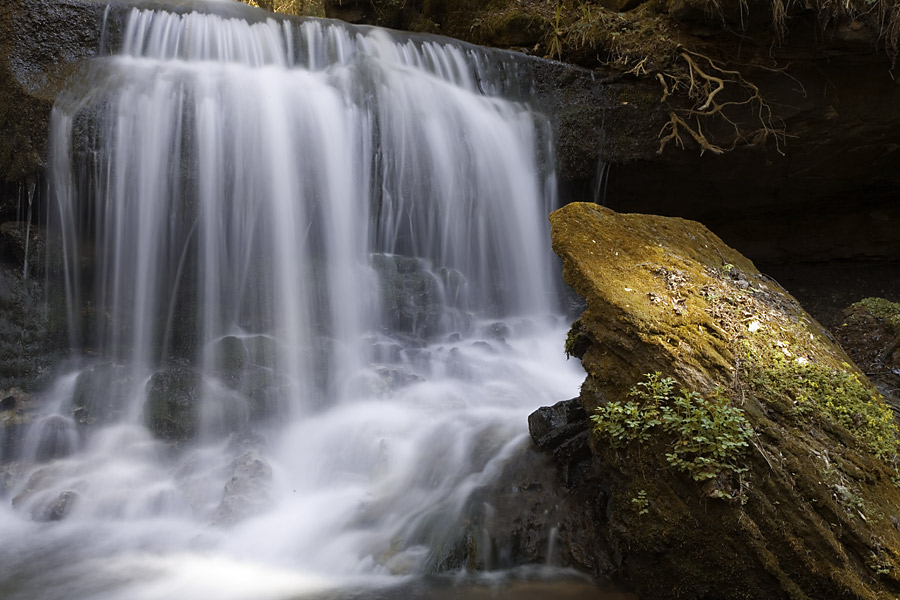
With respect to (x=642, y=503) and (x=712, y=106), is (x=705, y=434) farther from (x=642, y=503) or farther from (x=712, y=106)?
(x=712, y=106)

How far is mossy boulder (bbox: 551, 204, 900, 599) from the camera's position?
9.30ft

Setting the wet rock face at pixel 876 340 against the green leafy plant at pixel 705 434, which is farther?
the wet rock face at pixel 876 340

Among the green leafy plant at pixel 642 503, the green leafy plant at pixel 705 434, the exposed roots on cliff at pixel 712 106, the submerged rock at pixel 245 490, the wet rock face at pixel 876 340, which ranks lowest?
the green leafy plant at pixel 642 503

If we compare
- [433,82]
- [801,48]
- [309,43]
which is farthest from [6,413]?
[801,48]

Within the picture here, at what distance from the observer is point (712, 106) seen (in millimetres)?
7504

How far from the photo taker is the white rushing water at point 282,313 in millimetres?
3953

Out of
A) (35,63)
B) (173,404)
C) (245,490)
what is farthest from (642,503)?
(35,63)

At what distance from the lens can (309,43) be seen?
7305 mm

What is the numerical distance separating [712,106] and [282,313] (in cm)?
562

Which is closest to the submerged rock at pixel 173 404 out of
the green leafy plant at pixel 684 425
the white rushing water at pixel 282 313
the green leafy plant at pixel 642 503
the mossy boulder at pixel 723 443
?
the white rushing water at pixel 282 313

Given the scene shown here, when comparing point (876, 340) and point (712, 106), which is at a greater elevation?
point (712, 106)

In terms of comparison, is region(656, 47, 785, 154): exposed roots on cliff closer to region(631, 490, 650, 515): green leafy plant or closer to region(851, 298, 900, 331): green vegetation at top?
region(851, 298, 900, 331): green vegetation at top

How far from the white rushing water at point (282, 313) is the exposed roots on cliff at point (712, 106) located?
65.3 inches

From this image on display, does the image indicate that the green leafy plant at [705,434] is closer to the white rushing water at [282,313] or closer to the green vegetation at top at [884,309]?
the white rushing water at [282,313]
